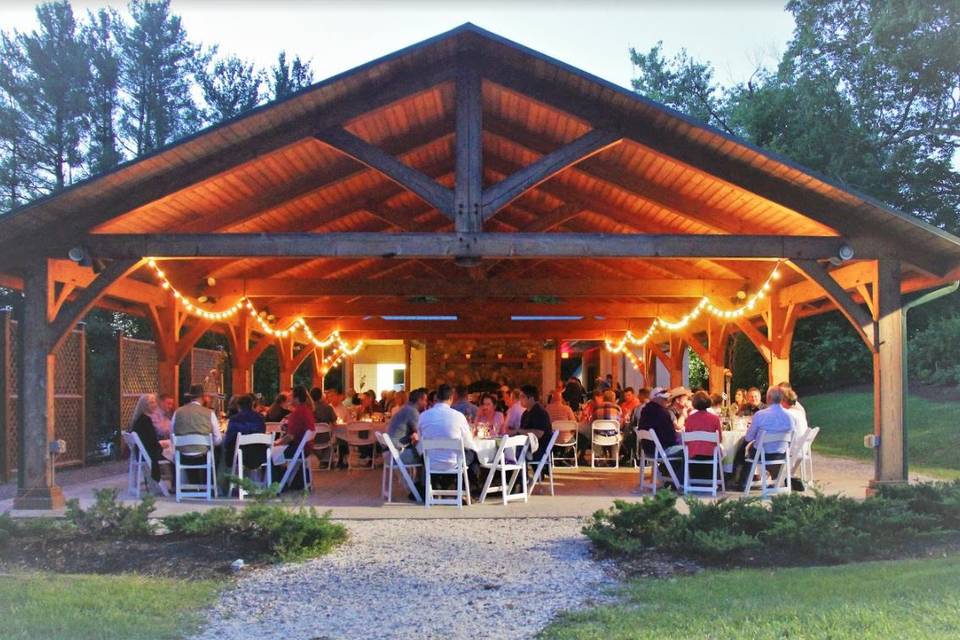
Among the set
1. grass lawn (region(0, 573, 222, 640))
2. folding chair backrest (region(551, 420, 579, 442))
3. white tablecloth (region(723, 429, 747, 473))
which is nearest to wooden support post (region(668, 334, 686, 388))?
folding chair backrest (region(551, 420, 579, 442))

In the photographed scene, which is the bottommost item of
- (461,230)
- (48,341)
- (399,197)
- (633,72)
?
(48,341)

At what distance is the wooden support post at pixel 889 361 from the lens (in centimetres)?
964

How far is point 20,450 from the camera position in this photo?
9.07 metres

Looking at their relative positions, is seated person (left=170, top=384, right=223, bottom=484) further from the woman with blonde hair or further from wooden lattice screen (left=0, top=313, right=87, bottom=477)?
wooden lattice screen (left=0, top=313, right=87, bottom=477)

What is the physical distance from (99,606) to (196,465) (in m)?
4.72

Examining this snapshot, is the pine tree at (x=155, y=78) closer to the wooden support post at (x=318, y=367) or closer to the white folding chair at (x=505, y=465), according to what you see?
the wooden support post at (x=318, y=367)

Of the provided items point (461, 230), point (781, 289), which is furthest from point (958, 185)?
point (461, 230)

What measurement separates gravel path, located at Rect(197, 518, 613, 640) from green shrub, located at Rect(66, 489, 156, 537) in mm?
1163

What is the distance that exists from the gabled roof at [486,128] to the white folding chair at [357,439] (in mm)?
3200

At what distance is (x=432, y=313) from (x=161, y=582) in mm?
11941

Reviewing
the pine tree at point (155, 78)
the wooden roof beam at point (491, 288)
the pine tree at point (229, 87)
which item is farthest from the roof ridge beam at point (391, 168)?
the pine tree at point (229, 87)

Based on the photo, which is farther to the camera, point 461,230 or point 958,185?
point 958,185

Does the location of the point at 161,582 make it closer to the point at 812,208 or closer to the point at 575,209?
the point at 812,208

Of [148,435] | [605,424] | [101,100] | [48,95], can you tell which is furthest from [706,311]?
[48,95]
